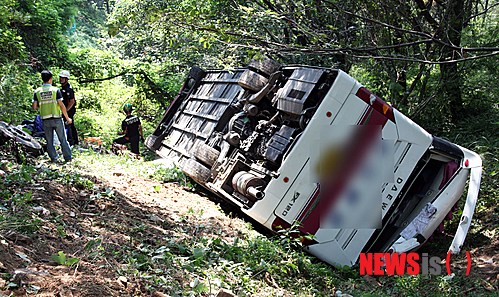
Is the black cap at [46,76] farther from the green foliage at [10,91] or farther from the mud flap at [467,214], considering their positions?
the mud flap at [467,214]

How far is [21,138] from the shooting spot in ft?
26.1

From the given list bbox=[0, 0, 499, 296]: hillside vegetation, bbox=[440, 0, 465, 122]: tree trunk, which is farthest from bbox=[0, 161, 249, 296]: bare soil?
bbox=[440, 0, 465, 122]: tree trunk

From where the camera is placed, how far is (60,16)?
17.2m

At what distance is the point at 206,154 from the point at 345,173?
8.85ft

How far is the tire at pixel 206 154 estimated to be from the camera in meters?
7.83

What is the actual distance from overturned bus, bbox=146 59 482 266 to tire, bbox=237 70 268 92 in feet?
1.53

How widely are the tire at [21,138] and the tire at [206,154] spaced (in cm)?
241

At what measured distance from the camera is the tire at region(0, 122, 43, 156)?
24.3 feet

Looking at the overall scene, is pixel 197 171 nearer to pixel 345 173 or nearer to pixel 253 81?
pixel 253 81

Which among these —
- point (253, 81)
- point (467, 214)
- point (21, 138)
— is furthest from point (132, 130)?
point (467, 214)

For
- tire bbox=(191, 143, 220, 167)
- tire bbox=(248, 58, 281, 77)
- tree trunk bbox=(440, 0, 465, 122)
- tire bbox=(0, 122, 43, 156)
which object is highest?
tree trunk bbox=(440, 0, 465, 122)

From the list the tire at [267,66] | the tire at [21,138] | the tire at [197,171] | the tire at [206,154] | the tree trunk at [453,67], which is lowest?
the tire at [21,138]

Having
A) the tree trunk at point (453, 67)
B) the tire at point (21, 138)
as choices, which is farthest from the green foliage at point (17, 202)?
the tree trunk at point (453, 67)

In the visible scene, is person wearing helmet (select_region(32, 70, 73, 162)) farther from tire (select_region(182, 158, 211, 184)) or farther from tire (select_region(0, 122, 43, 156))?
tire (select_region(182, 158, 211, 184))
